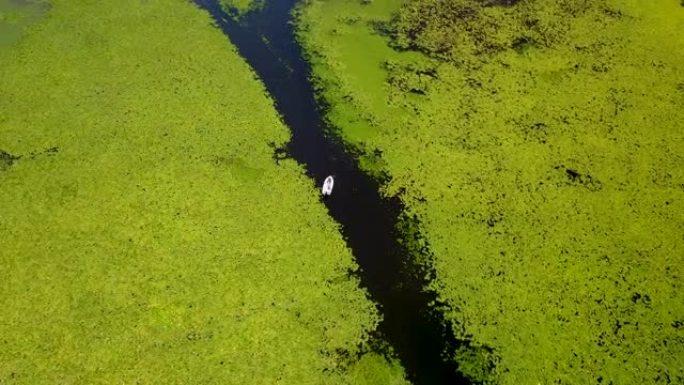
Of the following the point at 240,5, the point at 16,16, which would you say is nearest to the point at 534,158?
the point at 240,5

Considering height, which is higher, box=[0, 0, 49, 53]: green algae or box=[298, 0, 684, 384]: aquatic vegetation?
box=[0, 0, 49, 53]: green algae

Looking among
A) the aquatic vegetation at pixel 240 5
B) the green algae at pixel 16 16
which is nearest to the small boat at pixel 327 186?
the aquatic vegetation at pixel 240 5

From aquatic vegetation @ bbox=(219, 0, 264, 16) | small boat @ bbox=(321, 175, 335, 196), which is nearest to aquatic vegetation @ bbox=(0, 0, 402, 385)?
small boat @ bbox=(321, 175, 335, 196)

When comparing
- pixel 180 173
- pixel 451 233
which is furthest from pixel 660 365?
pixel 180 173

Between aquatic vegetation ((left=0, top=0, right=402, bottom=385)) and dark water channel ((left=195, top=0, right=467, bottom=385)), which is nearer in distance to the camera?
aquatic vegetation ((left=0, top=0, right=402, bottom=385))

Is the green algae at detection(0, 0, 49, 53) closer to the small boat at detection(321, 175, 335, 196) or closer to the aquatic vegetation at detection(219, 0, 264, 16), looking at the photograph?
the aquatic vegetation at detection(219, 0, 264, 16)

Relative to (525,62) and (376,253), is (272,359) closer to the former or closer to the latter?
(376,253)
